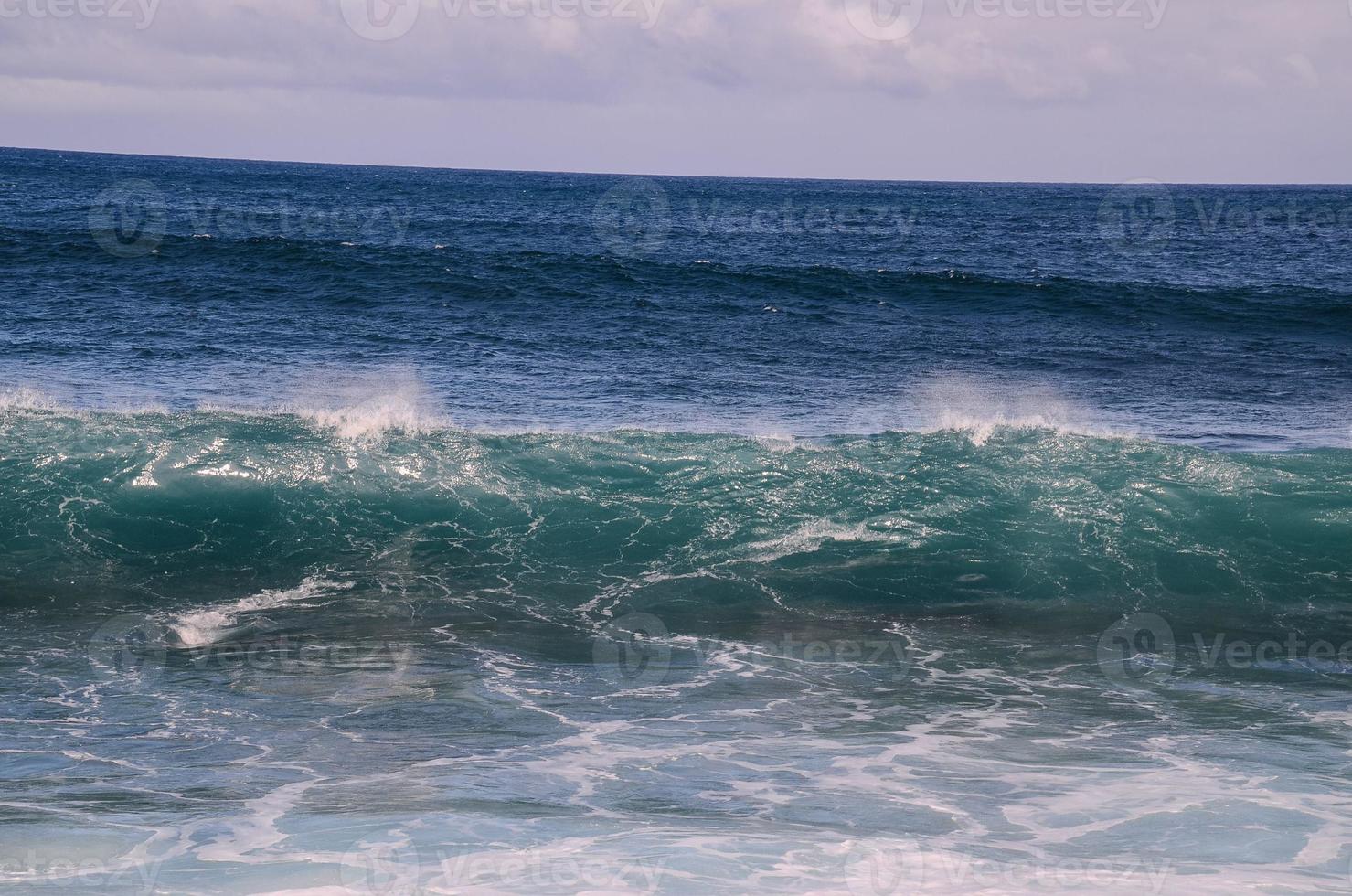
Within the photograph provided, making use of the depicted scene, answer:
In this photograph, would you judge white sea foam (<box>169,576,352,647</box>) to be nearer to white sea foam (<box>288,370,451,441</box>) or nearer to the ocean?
the ocean

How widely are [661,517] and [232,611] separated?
4.65m

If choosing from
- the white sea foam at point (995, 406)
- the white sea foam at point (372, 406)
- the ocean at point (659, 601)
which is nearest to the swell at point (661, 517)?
the ocean at point (659, 601)

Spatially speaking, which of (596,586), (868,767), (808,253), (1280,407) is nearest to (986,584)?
(596,586)

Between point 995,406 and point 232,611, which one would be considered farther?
point 995,406

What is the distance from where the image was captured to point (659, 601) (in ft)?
37.4

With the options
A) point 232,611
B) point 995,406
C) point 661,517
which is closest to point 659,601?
point 661,517

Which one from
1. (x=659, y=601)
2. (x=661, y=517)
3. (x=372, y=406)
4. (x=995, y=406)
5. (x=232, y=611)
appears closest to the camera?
(x=232, y=611)

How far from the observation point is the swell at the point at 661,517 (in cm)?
1173

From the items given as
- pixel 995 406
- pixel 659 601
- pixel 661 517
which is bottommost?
pixel 659 601

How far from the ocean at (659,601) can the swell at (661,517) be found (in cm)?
6

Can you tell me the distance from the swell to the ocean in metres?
0.06

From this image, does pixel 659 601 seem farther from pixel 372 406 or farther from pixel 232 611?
pixel 372 406

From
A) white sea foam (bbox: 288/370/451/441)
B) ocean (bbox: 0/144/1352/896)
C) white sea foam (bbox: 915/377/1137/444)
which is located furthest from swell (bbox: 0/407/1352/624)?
white sea foam (bbox: 915/377/1137/444)

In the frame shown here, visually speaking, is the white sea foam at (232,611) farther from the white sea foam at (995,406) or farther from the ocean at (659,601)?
the white sea foam at (995,406)
